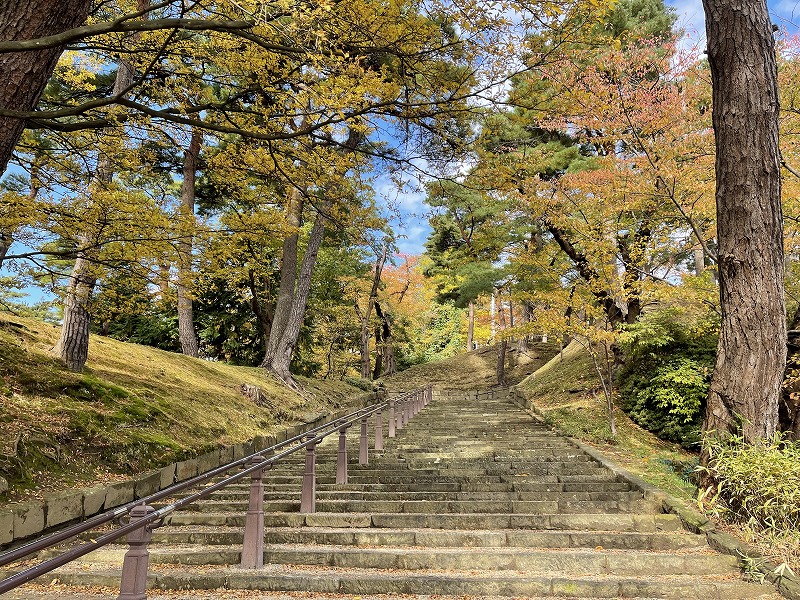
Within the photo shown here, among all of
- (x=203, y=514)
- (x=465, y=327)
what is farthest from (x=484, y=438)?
(x=465, y=327)

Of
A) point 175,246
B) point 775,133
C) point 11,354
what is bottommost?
point 11,354

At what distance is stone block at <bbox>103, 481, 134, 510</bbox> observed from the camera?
18.8 feet

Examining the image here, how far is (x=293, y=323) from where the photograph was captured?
Answer: 597 inches

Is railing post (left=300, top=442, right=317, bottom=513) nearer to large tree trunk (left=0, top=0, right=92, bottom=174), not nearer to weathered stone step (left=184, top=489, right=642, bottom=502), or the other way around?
weathered stone step (left=184, top=489, right=642, bottom=502)

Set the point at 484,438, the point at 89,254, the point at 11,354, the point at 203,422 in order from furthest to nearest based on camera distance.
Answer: the point at 484,438 < the point at 203,422 < the point at 11,354 < the point at 89,254

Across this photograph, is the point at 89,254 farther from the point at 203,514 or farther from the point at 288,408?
the point at 288,408

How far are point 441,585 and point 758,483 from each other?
3337 mm

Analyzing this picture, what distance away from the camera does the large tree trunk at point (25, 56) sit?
3.35 meters

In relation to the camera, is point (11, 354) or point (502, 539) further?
point (11, 354)

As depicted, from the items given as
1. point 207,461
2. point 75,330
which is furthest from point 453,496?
point 75,330

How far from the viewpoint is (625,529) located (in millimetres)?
5617

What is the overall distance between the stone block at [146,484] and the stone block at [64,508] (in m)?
0.86

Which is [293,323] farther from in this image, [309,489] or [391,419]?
[309,489]

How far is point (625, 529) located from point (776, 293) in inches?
122
